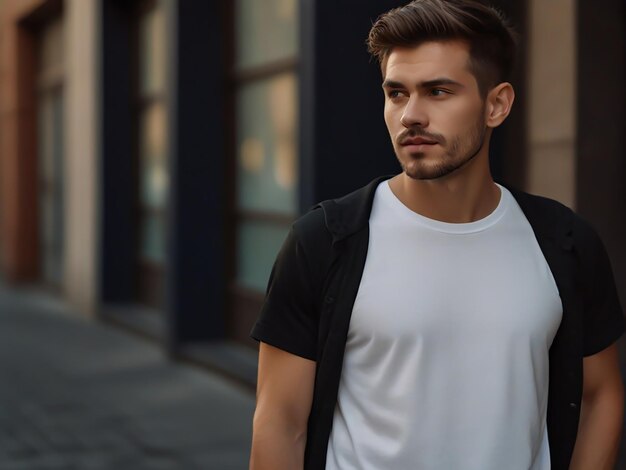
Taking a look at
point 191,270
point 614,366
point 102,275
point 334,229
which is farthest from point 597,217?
point 102,275

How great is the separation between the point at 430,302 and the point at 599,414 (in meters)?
0.49

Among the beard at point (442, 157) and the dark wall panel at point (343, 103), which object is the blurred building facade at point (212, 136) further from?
the beard at point (442, 157)

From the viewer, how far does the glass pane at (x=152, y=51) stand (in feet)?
35.8

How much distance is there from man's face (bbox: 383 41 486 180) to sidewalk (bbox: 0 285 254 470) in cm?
390

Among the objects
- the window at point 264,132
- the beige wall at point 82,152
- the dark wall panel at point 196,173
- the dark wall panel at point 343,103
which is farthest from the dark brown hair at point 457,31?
the beige wall at point 82,152

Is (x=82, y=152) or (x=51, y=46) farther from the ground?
(x=51, y=46)

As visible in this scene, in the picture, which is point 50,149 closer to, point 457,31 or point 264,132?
point 264,132

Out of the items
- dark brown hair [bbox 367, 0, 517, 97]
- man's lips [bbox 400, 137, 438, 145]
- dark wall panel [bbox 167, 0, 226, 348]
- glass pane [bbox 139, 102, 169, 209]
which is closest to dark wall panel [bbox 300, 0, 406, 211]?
dark wall panel [bbox 167, 0, 226, 348]

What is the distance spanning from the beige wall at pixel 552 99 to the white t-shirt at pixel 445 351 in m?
3.43

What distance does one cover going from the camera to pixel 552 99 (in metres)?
5.58

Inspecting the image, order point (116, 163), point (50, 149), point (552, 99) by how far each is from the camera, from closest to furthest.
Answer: point (552, 99) → point (116, 163) → point (50, 149)

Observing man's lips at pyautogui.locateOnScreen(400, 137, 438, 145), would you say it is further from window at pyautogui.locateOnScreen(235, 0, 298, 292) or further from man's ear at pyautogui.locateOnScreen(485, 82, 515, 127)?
window at pyautogui.locateOnScreen(235, 0, 298, 292)

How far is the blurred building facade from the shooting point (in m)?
5.44

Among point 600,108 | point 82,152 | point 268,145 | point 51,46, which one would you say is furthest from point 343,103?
point 51,46
